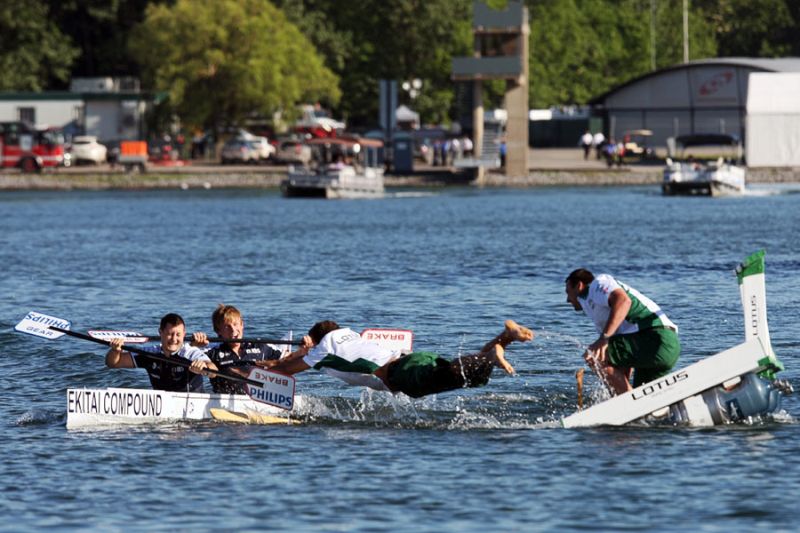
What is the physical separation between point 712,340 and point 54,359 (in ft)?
36.6

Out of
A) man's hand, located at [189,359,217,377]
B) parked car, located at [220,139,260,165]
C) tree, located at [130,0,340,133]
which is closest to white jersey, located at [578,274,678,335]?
man's hand, located at [189,359,217,377]

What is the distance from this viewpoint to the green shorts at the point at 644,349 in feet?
61.0

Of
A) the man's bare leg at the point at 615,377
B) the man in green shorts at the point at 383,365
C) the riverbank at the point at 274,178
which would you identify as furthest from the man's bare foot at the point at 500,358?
the riverbank at the point at 274,178

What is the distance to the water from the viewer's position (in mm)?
15844

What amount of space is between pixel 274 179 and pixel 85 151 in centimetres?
1531

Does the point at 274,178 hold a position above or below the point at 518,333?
above

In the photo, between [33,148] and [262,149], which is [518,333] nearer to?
[33,148]

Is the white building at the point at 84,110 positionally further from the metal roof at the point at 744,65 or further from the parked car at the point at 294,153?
the metal roof at the point at 744,65

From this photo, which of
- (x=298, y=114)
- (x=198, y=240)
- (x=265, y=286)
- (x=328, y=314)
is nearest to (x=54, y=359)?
(x=328, y=314)

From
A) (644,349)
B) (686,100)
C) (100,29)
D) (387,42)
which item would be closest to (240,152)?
(387,42)

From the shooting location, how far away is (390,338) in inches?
787

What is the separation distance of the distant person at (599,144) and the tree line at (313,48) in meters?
9.38

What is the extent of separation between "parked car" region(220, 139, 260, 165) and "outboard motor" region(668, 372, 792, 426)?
89.9 m

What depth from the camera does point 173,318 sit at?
19.6 m
